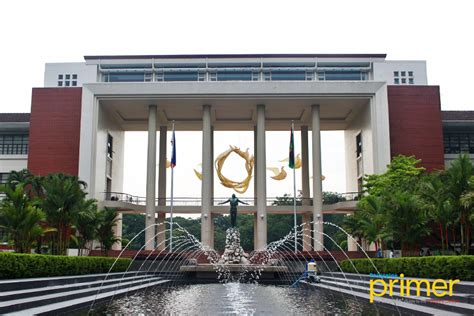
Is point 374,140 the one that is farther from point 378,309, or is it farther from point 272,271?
point 378,309

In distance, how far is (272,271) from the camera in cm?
2531

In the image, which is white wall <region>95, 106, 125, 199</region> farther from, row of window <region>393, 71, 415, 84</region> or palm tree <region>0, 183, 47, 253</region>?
row of window <region>393, 71, 415, 84</region>

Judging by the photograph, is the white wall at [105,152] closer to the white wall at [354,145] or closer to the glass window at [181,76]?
the glass window at [181,76]

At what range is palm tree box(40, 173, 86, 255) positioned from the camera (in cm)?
2639

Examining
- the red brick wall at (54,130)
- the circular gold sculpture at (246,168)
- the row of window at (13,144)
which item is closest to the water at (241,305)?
the red brick wall at (54,130)

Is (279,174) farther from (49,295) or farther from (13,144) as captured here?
(49,295)

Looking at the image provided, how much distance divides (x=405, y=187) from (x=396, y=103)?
9275mm

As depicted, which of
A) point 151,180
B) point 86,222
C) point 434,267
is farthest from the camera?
point 151,180

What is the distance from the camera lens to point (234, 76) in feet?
131

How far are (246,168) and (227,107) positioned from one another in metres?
5.43

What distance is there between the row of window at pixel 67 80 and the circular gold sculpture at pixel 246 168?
41.4 ft

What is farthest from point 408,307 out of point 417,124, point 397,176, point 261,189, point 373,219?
point 417,124

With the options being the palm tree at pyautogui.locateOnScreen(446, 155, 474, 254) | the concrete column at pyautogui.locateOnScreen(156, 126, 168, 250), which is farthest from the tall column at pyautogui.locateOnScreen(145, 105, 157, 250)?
the palm tree at pyautogui.locateOnScreen(446, 155, 474, 254)

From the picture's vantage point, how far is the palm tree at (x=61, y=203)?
26.4 m
